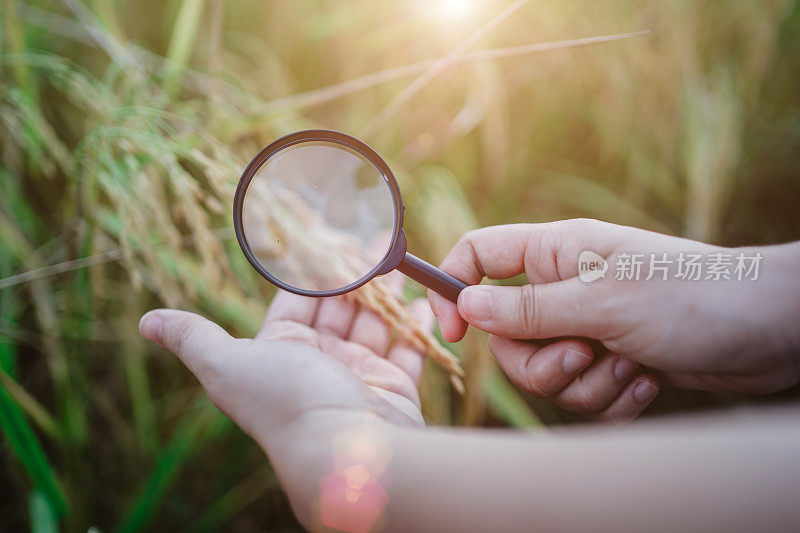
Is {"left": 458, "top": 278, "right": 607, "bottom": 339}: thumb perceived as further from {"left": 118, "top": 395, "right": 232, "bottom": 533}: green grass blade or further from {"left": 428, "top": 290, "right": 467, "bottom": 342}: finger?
{"left": 118, "top": 395, "right": 232, "bottom": 533}: green grass blade

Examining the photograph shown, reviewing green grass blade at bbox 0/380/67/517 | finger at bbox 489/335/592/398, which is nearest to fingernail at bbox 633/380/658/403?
finger at bbox 489/335/592/398

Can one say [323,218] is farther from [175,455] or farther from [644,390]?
[644,390]

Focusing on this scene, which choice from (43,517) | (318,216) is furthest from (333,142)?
(43,517)

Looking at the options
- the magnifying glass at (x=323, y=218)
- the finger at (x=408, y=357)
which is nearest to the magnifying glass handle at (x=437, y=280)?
the magnifying glass at (x=323, y=218)

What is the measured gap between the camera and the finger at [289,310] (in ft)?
3.03

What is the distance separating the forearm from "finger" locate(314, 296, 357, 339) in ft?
1.49

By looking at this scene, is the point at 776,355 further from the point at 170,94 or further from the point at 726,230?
the point at 170,94

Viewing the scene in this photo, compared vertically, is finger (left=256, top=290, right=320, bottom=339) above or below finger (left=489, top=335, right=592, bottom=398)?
above

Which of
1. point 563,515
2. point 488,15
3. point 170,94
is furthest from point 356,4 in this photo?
point 563,515

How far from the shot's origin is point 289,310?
36.9 inches

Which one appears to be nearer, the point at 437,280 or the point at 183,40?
the point at 437,280

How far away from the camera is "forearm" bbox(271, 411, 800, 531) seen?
0.43 meters

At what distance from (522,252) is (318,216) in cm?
37

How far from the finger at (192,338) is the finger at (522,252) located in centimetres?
36
